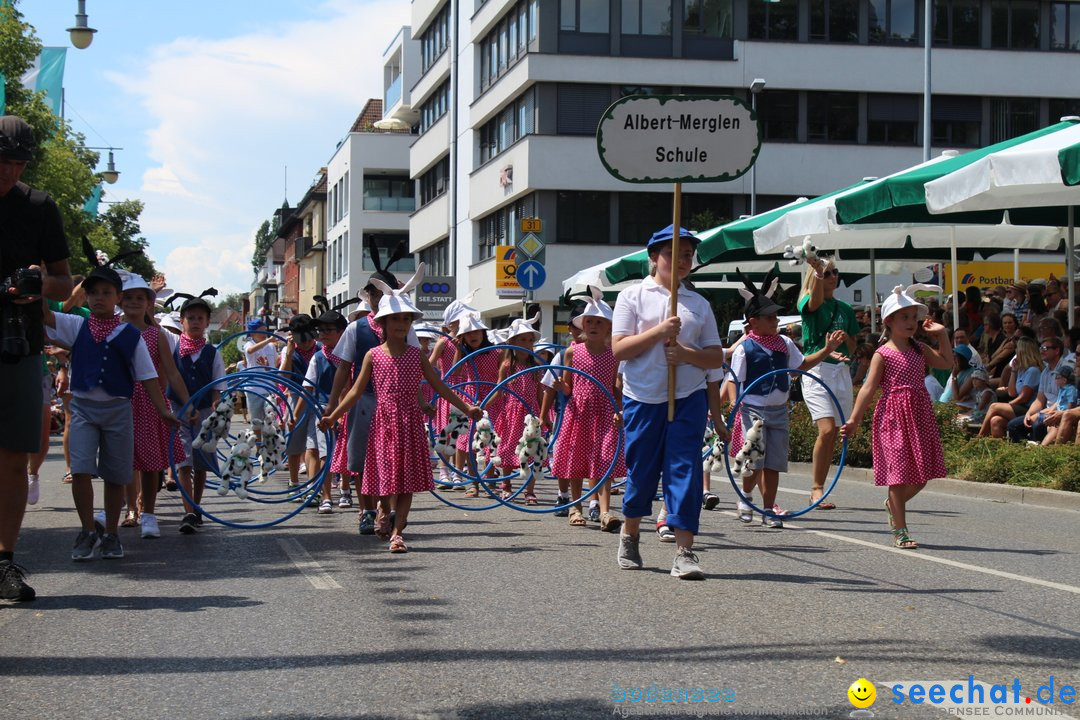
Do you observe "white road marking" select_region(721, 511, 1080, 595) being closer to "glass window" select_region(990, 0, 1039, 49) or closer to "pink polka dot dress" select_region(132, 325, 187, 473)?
"pink polka dot dress" select_region(132, 325, 187, 473)

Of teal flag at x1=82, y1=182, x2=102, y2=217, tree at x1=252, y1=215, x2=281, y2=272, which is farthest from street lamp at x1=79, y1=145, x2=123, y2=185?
tree at x1=252, y1=215, x2=281, y2=272

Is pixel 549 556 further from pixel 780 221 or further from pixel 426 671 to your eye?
pixel 780 221

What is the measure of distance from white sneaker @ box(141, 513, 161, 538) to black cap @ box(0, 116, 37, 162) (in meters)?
4.17

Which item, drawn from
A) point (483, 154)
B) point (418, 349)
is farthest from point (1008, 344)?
point (483, 154)

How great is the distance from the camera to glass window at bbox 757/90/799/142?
147 ft

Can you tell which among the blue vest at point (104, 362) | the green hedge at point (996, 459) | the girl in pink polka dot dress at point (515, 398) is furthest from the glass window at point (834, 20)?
the blue vest at point (104, 362)

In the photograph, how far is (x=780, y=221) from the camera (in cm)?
1816

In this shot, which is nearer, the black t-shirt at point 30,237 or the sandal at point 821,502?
the black t-shirt at point 30,237

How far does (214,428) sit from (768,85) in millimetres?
35681

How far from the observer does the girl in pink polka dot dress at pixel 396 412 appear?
987 cm

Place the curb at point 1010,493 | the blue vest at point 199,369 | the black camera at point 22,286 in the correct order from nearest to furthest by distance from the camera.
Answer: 1. the black camera at point 22,286
2. the blue vest at point 199,369
3. the curb at point 1010,493

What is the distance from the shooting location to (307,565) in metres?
8.95

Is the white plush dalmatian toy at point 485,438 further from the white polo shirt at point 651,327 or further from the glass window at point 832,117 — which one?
the glass window at point 832,117

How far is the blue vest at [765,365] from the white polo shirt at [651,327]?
308 centimetres
